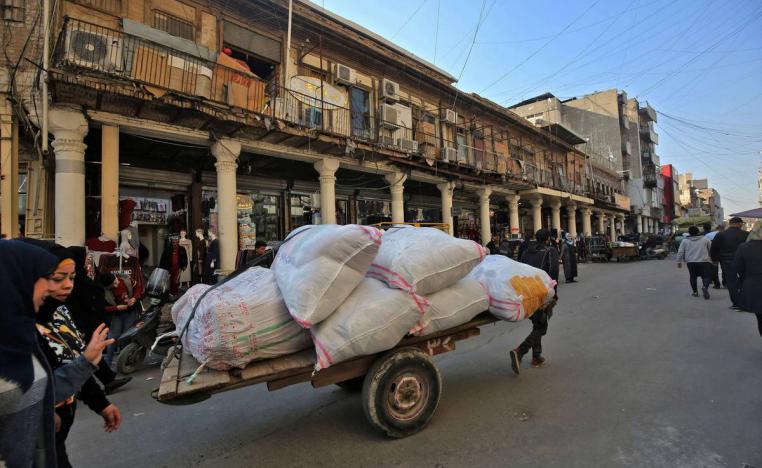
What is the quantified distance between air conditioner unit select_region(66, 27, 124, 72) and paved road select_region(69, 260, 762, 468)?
5.84m

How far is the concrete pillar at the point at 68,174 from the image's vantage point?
6.96 meters

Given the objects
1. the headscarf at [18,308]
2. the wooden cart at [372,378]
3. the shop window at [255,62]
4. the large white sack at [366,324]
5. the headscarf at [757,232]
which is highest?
the shop window at [255,62]

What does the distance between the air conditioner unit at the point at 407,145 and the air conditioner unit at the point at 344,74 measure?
2651mm

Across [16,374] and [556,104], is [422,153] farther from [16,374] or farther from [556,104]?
[556,104]

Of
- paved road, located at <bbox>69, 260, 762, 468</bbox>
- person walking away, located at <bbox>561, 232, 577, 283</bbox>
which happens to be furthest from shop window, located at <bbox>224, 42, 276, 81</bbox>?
person walking away, located at <bbox>561, 232, 577, 283</bbox>

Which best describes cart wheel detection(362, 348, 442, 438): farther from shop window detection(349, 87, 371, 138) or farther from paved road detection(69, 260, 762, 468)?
shop window detection(349, 87, 371, 138)

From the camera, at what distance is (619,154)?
1560 inches

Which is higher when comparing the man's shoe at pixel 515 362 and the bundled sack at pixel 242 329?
the bundled sack at pixel 242 329

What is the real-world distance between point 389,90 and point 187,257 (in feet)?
30.5

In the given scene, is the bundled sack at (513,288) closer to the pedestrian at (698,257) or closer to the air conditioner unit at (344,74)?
the pedestrian at (698,257)

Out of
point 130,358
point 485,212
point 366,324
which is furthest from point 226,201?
point 485,212

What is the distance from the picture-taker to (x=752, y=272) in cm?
447

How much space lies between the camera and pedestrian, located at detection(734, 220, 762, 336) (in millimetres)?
4352

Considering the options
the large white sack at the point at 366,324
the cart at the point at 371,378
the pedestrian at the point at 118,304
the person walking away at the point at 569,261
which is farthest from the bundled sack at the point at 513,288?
the person walking away at the point at 569,261
